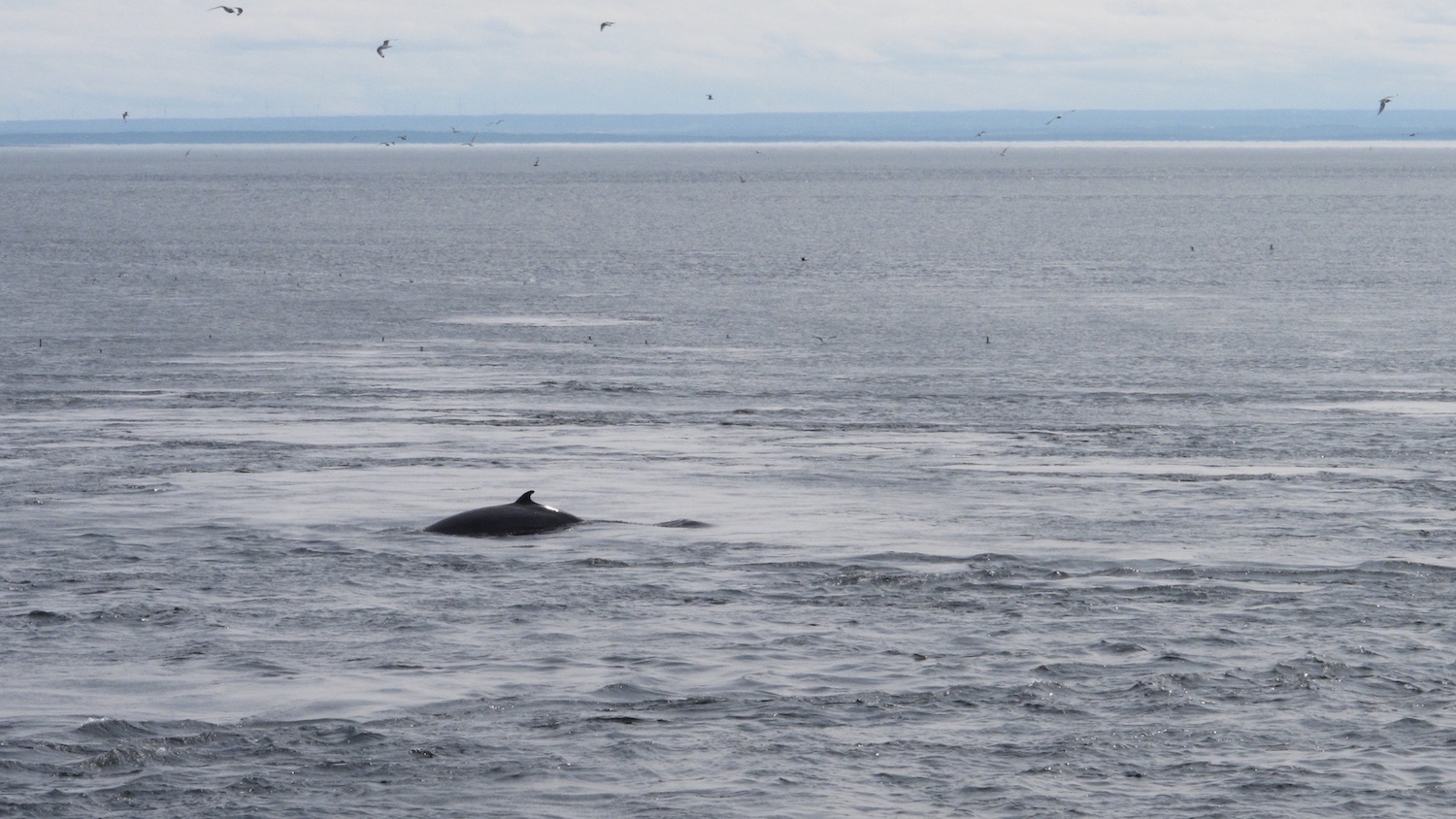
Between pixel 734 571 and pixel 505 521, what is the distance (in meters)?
3.72

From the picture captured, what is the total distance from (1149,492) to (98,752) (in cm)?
1655

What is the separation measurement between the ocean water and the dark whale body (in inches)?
13.1

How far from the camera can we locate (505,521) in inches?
996

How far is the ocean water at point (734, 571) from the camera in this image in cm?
1583

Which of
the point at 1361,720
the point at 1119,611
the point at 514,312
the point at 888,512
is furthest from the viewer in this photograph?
the point at 514,312

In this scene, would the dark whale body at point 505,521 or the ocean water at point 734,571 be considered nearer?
the ocean water at point 734,571

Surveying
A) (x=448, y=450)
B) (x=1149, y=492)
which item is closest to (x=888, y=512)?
(x=1149, y=492)

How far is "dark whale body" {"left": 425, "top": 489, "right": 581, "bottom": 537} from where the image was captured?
83.0 ft

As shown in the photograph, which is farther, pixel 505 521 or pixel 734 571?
pixel 505 521

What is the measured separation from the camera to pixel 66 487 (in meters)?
28.9

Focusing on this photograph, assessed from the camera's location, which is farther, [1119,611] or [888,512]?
[888,512]

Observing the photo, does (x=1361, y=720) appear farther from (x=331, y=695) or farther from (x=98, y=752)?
(x=98, y=752)

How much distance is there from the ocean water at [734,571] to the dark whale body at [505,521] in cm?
33

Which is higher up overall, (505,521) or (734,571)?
(505,521)
